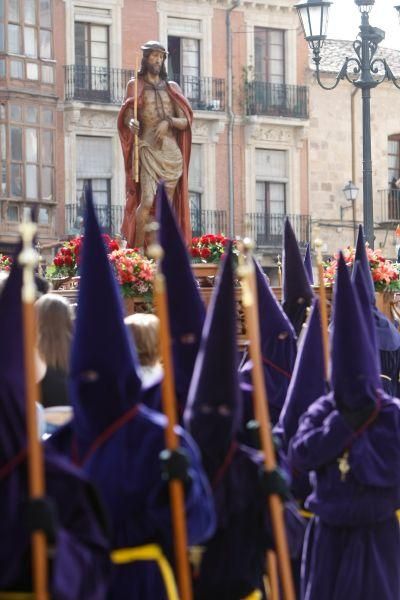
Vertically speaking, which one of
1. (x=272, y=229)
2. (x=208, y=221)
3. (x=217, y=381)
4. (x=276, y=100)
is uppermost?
(x=276, y=100)

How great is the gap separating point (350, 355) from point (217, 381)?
107cm

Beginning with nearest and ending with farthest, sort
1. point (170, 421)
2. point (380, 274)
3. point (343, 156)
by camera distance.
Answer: point (170, 421) < point (380, 274) < point (343, 156)

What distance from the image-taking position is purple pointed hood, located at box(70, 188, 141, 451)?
4750mm

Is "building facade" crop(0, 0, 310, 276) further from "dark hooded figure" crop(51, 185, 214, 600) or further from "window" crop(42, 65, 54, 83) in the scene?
"dark hooded figure" crop(51, 185, 214, 600)

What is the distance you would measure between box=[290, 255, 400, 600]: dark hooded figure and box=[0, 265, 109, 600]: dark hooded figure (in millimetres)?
1795

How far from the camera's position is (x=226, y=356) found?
5.03 meters

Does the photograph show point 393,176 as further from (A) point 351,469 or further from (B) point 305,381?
(A) point 351,469

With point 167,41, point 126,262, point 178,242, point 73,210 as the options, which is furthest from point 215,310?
point 167,41

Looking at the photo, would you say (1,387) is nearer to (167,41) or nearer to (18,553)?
(18,553)

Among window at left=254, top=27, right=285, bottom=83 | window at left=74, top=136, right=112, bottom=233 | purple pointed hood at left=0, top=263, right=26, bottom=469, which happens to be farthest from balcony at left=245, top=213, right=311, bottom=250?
purple pointed hood at left=0, top=263, right=26, bottom=469

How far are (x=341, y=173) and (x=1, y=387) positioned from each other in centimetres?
3286

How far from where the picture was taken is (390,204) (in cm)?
3756

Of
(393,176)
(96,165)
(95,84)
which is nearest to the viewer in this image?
(95,84)

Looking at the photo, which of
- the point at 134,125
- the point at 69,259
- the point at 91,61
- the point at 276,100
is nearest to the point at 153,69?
the point at 134,125
